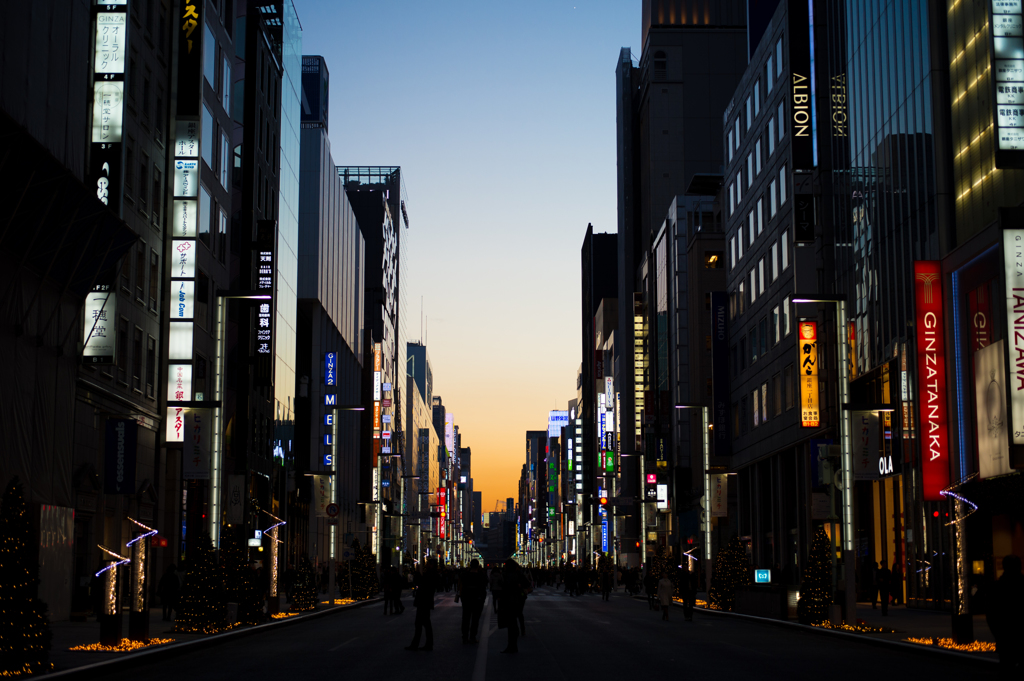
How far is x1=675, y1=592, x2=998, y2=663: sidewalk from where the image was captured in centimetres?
2282

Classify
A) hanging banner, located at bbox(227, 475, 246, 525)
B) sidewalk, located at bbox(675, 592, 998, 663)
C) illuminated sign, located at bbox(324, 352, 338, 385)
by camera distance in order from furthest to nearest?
illuminated sign, located at bbox(324, 352, 338, 385)
hanging banner, located at bbox(227, 475, 246, 525)
sidewalk, located at bbox(675, 592, 998, 663)

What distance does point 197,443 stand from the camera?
37.8 meters

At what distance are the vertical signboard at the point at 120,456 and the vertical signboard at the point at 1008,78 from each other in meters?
27.7

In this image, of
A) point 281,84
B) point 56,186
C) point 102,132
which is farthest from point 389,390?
point 56,186

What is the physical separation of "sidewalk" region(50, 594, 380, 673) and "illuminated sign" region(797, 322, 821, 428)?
78.2ft

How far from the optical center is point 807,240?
179 ft

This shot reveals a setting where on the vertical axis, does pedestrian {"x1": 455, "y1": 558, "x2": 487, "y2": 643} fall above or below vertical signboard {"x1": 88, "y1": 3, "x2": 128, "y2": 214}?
below

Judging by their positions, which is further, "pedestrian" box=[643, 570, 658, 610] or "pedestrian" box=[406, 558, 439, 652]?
"pedestrian" box=[643, 570, 658, 610]

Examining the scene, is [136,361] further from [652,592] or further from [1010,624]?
[1010,624]

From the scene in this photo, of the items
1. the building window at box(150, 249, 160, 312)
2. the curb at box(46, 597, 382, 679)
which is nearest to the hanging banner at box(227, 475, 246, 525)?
the building window at box(150, 249, 160, 312)

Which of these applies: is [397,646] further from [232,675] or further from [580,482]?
[580,482]

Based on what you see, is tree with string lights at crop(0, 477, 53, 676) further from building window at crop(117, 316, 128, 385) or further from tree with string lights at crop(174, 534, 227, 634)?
building window at crop(117, 316, 128, 385)

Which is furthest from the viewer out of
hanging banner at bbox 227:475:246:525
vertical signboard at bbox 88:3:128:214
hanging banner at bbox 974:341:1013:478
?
hanging banner at bbox 227:475:246:525

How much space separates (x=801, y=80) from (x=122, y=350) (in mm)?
33141
